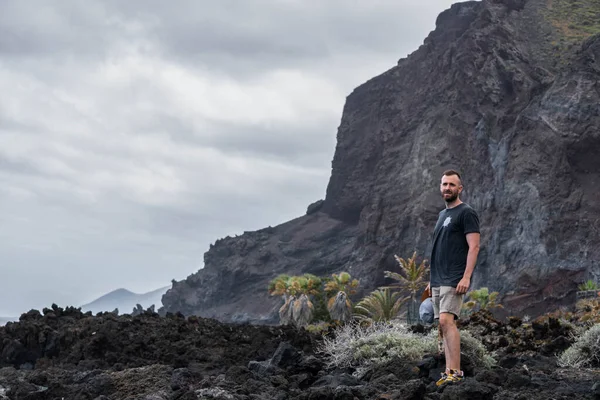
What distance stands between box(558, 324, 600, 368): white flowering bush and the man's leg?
147 inches

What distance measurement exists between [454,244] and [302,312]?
4240cm

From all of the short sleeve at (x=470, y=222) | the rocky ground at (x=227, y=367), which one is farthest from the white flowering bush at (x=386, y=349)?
the short sleeve at (x=470, y=222)

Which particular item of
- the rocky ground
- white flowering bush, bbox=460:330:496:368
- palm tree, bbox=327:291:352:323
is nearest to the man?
the rocky ground

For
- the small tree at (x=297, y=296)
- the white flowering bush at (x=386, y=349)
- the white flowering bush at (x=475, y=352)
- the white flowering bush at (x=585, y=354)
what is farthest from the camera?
the small tree at (x=297, y=296)

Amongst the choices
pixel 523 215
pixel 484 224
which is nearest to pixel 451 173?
pixel 523 215

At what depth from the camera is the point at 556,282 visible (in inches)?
2798

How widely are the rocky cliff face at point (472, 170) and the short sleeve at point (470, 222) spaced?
63.9 metres

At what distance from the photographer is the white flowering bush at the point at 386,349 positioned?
12.2m

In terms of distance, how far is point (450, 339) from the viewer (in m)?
9.27

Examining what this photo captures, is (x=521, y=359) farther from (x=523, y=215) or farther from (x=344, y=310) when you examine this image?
(x=523, y=215)

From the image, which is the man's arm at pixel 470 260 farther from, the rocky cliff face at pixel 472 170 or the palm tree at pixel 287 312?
the rocky cliff face at pixel 472 170

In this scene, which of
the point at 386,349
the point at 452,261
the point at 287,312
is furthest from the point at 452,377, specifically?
the point at 287,312

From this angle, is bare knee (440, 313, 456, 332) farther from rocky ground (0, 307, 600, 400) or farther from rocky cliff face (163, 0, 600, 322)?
rocky cliff face (163, 0, 600, 322)

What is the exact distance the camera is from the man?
914 centimetres
